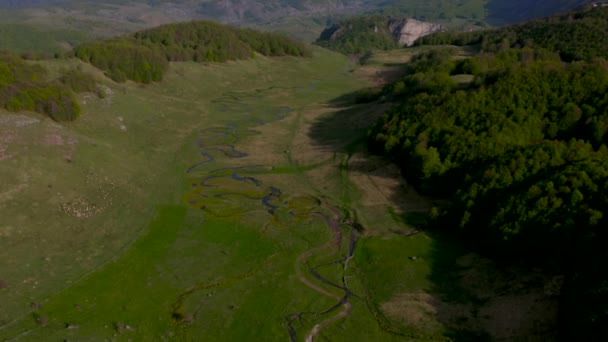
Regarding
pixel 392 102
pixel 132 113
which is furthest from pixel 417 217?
pixel 132 113

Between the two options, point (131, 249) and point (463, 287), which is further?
point (131, 249)

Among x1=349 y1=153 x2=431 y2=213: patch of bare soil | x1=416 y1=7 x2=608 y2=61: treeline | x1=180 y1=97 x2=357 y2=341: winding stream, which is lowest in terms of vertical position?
x1=180 y1=97 x2=357 y2=341: winding stream

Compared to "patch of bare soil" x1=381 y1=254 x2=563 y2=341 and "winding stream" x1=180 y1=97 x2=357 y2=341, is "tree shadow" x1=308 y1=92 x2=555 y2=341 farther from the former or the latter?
"winding stream" x1=180 y1=97 x2=357 y2=341

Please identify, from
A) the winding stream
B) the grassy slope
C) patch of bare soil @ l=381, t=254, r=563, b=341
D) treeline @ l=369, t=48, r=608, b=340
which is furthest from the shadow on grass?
the grassy slope

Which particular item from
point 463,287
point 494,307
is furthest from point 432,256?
point 494,307

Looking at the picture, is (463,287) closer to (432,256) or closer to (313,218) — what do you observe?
(432,256)

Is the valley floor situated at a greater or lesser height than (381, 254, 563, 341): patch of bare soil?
lesser

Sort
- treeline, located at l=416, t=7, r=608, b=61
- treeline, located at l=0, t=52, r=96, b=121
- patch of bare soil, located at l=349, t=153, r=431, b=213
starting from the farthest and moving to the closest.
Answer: treeline, located at l=416, t=7, r=608, b=61 < treeline, located at l=0, t=52, r=96, b=121 < patch of bare soil, located at l=349, t=153, r=431, b=213
